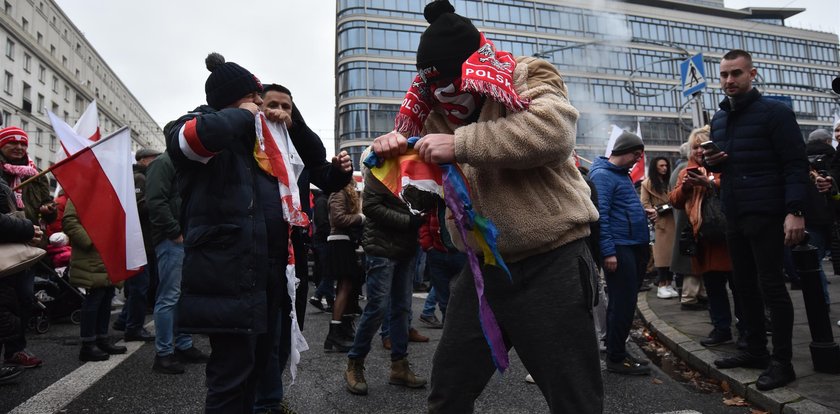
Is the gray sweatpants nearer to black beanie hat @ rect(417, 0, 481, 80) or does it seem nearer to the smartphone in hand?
black beanie hat @ rect(417, 0, 481, 80)

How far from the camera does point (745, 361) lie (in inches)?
152

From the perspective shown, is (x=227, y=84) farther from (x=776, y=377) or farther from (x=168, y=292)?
(x=776, y=377)

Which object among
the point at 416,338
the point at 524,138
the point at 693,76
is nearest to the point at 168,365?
the point at 416,338

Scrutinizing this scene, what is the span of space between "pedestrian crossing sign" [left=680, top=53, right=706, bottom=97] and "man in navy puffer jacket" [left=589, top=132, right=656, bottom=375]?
5.79 m

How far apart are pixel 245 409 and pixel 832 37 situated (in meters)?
73.4

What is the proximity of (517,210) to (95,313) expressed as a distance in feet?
14.9

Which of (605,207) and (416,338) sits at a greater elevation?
(605,207)

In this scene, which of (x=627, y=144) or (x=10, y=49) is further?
(x=10, y=49)

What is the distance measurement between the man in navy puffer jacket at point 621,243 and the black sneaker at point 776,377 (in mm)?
841

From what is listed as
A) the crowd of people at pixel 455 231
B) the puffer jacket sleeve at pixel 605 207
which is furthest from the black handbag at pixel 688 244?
the puffer jacket sleeve at pixel 605 207

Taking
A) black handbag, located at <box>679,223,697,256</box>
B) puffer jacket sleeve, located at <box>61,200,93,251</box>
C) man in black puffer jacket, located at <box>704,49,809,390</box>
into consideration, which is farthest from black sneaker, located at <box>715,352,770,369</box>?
puffer jacket sleeve, located at <box>61,200,93,251</box>

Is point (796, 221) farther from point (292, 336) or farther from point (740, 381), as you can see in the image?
point (292, 336)

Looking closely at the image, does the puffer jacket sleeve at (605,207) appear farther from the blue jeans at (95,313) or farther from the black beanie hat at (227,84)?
the blue jeans at (95,313)

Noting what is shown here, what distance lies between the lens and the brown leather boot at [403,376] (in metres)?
3.86
